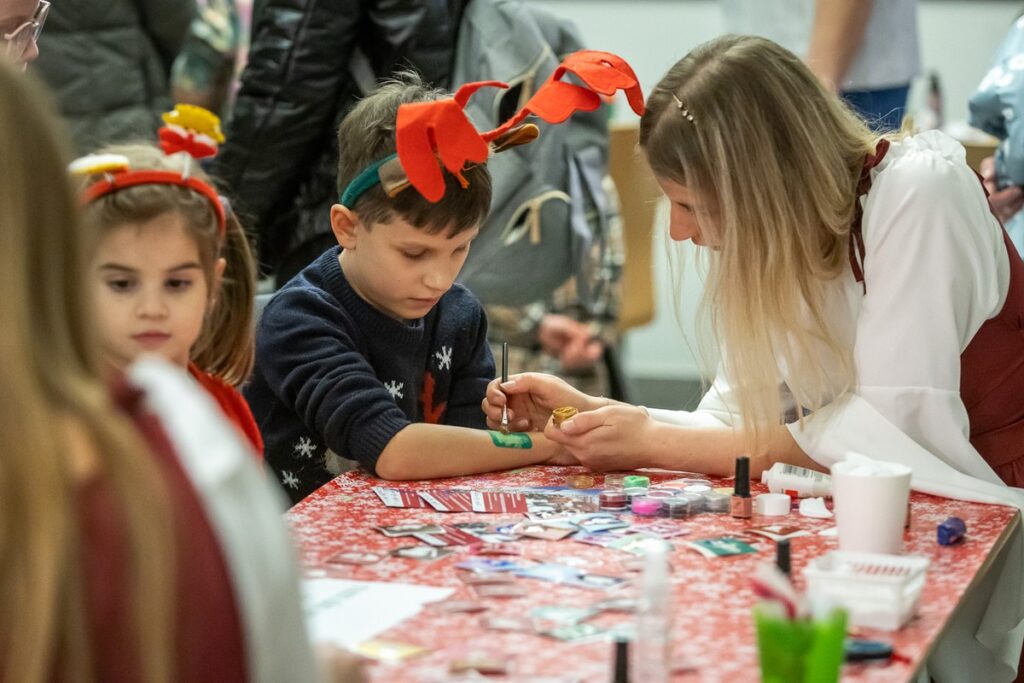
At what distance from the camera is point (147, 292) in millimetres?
1965

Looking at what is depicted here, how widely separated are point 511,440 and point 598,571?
1.93 ft

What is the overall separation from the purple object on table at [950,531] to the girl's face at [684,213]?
578mm

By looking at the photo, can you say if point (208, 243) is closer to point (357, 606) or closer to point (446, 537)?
point (446, 537)

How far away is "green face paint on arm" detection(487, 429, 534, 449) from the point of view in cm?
212

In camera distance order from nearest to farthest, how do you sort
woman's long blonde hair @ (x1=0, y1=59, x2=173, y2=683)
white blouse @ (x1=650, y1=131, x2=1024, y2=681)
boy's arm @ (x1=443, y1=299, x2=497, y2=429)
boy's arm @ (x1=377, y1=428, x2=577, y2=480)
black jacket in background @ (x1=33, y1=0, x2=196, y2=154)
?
woman's long blonde hair @ (x1=0, y1=59, x2=173, y2=683), white blouse @ (x1=650, y1=131, x2=1024, y2=681), boy's arm @ (x1=377, y1=428, x2=577, y2=480), boy's arm @ (x1=443, y1=299, x2=497, y2=429), black jacket in background @ (x1=33, y1=0, x2=196, y2=154)

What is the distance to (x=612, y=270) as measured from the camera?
4.39m

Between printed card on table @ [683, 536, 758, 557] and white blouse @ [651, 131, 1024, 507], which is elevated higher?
white blouse @ [651, 131, 1024, 507]

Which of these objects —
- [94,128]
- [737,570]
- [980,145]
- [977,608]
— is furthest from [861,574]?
[94,128]

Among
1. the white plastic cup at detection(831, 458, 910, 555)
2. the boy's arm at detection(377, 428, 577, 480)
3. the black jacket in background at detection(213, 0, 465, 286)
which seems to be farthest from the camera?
the black jacket in background at detection(213, 0, 465, 286)

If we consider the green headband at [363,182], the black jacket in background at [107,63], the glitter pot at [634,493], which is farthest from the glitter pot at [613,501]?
the black jacket in background at [107,63]

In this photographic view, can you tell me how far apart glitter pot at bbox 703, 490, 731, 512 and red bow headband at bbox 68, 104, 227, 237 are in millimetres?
804

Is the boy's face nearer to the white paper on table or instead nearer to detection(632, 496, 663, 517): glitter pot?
detection(632, 496, 663, 517): glitter pot

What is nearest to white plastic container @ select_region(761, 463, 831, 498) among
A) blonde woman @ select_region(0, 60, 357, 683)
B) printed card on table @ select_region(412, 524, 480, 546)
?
A: printed card on table @ select_region(412, 524, 480, 546)

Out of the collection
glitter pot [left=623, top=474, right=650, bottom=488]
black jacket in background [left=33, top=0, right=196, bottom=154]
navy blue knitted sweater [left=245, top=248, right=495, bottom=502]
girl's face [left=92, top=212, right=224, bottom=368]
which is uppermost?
black jacket in background [left=33, top=0, right=196, bottom=154]
